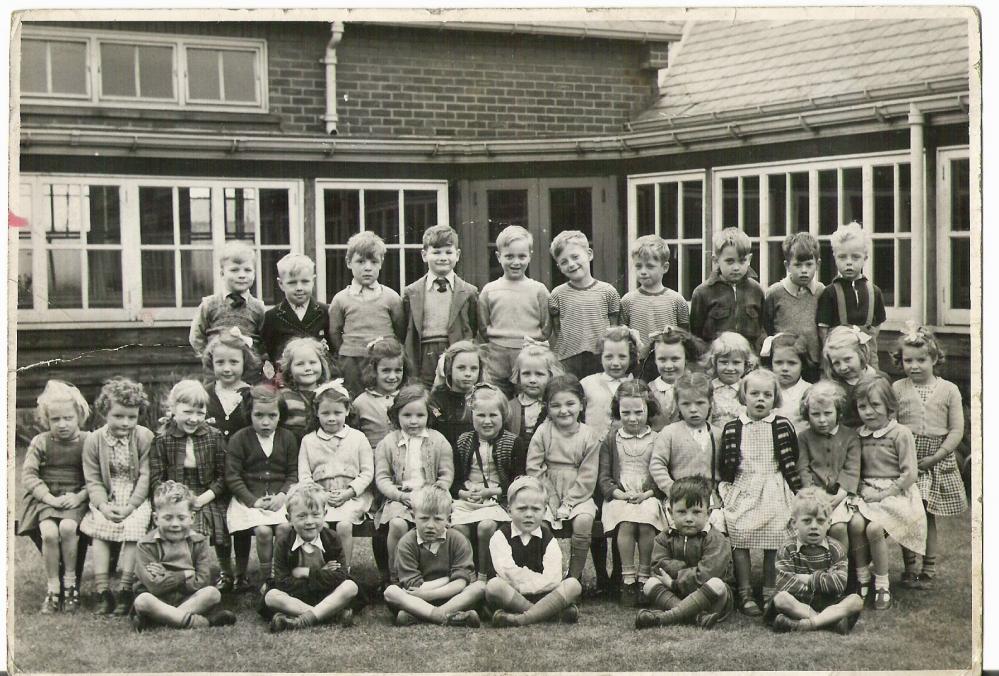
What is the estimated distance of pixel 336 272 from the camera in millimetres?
5426

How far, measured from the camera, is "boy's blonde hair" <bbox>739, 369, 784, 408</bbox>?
16.7 feet

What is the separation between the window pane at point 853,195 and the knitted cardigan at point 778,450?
1.12 metres

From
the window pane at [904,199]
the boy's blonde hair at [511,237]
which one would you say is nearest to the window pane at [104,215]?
the boy's blonde hair at [511,237]

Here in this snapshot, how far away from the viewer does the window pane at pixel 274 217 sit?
546 centimetres

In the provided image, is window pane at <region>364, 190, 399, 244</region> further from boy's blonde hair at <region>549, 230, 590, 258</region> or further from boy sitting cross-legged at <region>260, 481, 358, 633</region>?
boy sitting cross-legged at <region>260, 481, 358, 633</region>

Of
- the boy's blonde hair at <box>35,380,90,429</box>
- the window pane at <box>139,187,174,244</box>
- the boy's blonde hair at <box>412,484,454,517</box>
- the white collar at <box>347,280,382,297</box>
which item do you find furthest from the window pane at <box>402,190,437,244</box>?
the boy's blonde hair at <box>35,380,90,429</box>

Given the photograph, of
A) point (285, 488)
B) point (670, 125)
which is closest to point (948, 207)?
point (670, 125)

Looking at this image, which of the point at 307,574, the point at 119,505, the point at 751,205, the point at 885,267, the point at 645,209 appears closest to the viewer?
the point at 307,574

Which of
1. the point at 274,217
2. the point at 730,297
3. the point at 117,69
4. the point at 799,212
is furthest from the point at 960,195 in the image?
the point at 117,69

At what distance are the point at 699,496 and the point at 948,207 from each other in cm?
191

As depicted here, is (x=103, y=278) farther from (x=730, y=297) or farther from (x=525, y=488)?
(x=730, y=297)

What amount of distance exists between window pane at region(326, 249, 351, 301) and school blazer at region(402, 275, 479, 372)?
32 cm

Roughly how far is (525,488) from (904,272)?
2.20 meters

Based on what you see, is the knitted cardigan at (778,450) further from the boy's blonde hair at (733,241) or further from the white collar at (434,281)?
the white collar at (434,281)
